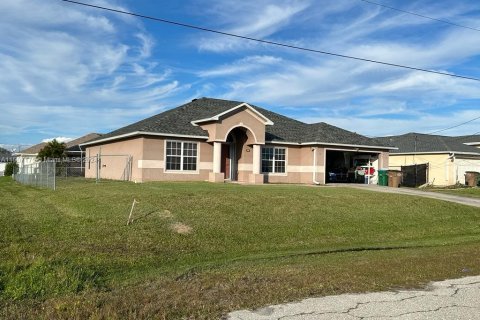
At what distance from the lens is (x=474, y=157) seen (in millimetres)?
40781

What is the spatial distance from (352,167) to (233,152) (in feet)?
36.4

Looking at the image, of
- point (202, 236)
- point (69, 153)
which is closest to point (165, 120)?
point (202, 236)

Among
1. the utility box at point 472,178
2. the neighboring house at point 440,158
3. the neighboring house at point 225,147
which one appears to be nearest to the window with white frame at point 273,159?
the neighboring house at point 225,147

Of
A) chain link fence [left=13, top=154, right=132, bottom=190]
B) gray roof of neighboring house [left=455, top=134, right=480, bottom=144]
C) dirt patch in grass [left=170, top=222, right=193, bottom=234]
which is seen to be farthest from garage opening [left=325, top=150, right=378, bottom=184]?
dirt patch in grass [left=170, top=222, right=193, bottom=234]

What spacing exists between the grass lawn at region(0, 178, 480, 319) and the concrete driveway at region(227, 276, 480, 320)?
0.33 metres

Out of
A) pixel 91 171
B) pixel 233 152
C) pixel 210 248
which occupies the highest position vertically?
pixel 233 152

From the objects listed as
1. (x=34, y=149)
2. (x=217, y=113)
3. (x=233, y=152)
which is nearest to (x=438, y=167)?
(x=233, y=152)

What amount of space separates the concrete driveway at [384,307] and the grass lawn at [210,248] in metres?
0.33

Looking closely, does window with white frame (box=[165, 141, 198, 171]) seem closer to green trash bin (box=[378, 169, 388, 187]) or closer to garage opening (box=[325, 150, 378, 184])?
garage opening (box=[325, 150, 378, 184])

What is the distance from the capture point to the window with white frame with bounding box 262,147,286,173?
31.1m

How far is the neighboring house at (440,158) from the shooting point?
38938 mm

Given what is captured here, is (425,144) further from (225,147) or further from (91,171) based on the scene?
(91,171)

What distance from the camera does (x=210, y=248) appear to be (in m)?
13.0

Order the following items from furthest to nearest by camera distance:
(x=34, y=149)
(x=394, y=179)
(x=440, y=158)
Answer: (x=34, y=149)
(x=440, y=158)
(x=394, y=179)
